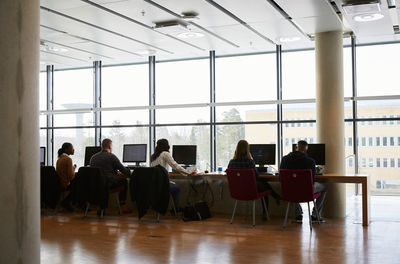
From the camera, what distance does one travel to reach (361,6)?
5.82 metres

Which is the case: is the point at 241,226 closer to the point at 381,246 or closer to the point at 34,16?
the point at 381,246

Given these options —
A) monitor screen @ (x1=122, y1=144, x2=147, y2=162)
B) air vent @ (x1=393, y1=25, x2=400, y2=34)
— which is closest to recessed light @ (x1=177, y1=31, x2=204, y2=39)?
monitor screen @ (x1=122, y1=144, x2=147, y2=162)

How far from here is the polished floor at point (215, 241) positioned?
4.53 m

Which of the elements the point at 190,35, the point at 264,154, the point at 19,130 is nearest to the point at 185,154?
the point at 264,154

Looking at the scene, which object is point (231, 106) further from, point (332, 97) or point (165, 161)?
point (165, 161)

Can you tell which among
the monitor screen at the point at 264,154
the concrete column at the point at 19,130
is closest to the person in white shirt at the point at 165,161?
the monitor screen at the point at 264,154

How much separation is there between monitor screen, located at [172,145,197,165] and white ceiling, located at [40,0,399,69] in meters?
1.83

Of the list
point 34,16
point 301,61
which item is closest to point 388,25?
point 301,61

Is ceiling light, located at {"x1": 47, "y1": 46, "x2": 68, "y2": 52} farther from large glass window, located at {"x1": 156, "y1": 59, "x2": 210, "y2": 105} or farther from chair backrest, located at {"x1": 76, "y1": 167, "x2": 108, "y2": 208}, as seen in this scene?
chair backrest, located at {"x1": 76, "y1": 167, "x2": 108, "y2": 208}

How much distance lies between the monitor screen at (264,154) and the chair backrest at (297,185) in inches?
44.2

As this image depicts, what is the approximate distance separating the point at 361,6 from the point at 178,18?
8.07ft

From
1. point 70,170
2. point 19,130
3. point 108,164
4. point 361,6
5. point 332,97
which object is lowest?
point 70,170

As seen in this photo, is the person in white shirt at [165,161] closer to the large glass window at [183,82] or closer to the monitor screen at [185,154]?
the monitor screen at [185,154]

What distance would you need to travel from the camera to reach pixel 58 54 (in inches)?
361
